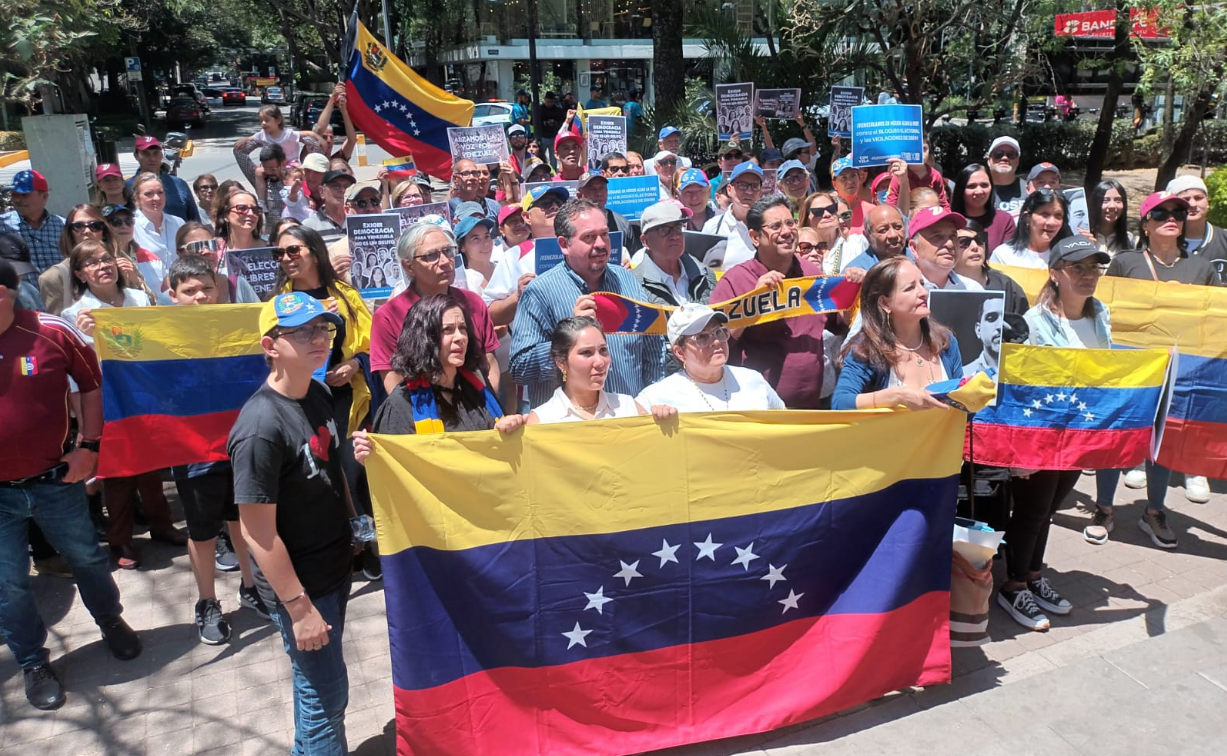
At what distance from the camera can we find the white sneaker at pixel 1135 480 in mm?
6406

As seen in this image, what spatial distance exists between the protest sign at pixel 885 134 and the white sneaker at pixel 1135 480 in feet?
9.07

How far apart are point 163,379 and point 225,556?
3.71ft

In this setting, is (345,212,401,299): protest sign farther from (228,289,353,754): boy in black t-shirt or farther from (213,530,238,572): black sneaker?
(228,289,353,754): boy in black t-shirt

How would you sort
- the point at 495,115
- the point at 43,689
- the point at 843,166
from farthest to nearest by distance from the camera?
the point at 495,115
the point at 843,166
the point at 43,689

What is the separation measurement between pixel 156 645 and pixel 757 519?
304 cm

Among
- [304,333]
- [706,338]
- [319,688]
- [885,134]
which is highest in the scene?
[885,134]

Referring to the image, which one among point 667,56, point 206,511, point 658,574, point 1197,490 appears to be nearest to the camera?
point 658,574

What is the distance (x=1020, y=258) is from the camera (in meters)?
5.92

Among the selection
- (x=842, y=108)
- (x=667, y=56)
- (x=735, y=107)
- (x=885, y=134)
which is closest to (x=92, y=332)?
(x=885, y=134)

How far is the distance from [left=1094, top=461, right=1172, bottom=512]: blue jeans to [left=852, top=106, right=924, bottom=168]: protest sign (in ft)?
9.31

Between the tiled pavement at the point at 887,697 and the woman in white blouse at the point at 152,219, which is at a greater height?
the woman in white blouse at the point at 152,219

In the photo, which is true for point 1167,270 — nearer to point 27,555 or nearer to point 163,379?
point 163,379

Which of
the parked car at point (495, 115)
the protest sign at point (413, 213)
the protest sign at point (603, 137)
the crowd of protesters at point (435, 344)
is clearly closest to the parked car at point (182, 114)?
the parked car at point (495, 115)

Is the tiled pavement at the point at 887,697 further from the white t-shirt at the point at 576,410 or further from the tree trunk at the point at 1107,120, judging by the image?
the tree trunk at the point at 1107,120
